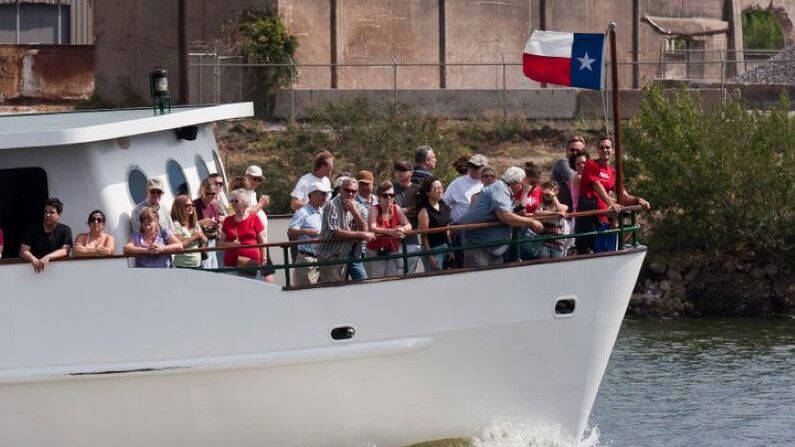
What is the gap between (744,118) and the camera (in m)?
29.5

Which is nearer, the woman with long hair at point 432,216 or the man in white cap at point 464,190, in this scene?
the woman with long hair at point 432,216

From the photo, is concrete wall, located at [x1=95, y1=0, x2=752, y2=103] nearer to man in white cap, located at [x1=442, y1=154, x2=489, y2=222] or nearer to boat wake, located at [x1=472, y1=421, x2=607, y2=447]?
man in white cap, located at [x1=442, y1=154, x2=489, y2=222]

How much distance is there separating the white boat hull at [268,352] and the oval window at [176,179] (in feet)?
7.10

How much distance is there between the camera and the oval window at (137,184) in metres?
14.6

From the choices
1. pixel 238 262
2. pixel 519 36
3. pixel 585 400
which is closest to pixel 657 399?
pixel 585 400

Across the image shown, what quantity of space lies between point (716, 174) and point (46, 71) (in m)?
21.7

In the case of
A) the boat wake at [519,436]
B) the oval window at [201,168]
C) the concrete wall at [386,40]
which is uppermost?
the concrete wall at [386,40]

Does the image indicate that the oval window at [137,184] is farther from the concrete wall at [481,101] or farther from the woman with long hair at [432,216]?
the concrete wall at [481,101]

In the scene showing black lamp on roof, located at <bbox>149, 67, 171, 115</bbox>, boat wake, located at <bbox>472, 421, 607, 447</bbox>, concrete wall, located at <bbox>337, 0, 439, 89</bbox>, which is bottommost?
boat wake, located at <bbox>472, 421, 607, 447</bbox>

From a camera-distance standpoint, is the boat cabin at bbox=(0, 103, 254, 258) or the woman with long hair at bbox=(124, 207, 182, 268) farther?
the boat cabin at bbox=(0, 103, 254, 258)

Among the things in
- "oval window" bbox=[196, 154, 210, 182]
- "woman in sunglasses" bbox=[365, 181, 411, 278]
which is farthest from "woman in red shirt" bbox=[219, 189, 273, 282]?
"oval window" bbox=[196, 154, 210, 182]

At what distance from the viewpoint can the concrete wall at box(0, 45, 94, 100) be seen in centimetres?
4434

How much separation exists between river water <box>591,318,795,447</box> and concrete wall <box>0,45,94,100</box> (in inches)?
851

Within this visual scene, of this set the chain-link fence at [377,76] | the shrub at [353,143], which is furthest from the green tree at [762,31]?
the shrub at [353,143]
